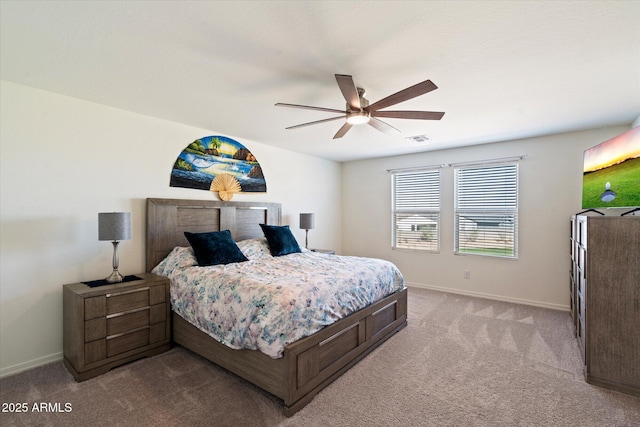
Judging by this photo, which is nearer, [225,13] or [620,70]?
[225,13]

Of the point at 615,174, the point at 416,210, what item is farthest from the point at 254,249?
the point at 615,174

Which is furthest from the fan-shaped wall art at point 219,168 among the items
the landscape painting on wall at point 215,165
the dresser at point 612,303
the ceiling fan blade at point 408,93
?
the dresser at point 612,303

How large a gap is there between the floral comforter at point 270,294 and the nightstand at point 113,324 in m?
0.22

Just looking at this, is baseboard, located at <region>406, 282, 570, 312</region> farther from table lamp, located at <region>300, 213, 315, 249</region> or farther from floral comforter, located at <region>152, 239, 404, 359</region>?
table lamp, located at <region>300, 213, 315, 249</region>

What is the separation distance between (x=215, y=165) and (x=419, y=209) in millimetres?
3526

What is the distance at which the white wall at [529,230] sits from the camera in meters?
4.00

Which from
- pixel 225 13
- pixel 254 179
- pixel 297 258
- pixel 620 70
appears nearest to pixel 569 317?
pixel 620 70

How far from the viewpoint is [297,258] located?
3691 mm

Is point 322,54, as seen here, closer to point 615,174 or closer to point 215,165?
point 215,165

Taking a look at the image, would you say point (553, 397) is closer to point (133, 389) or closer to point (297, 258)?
point (297, 258)

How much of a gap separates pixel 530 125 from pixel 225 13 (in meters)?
3.72

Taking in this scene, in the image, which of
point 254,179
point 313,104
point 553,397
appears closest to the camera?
point 553,397

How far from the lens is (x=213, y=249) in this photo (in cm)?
325

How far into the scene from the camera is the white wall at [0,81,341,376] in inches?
98.7
